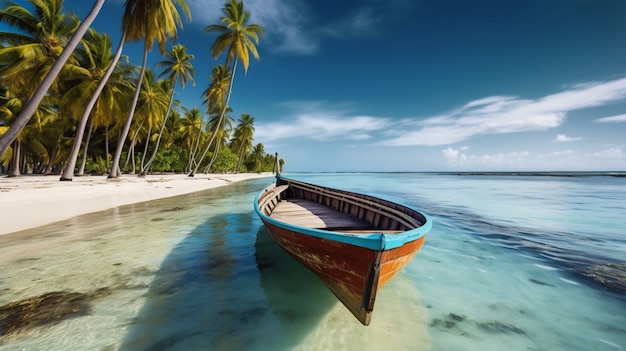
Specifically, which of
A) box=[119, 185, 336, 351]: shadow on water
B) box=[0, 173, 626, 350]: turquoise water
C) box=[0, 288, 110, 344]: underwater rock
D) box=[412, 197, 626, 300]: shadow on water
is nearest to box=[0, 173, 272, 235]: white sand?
box=[0, 173, 626, 350]: turquoise water

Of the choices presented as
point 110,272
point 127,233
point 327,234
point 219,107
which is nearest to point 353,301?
point 327,234

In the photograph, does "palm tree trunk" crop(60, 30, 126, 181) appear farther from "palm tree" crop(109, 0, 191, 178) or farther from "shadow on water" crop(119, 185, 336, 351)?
"shadow on water" crop(119, 185, 336, 351)

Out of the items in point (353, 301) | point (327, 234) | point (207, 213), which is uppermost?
point (327, 234)

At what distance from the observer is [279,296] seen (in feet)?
13.4

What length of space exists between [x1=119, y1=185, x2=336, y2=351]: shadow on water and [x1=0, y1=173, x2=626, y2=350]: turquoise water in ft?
0.07

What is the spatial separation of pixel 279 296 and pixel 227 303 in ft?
2.63

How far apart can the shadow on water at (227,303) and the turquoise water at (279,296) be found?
0.8 inches

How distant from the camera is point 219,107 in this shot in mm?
37281

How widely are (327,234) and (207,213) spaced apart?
1007 centimetres

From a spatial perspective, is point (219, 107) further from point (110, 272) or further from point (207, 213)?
point (110, 272)

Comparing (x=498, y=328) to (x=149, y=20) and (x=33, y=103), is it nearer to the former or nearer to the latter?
(x=33, y=103)

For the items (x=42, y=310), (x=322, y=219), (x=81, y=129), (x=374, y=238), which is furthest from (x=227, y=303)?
(x=81, y=129)

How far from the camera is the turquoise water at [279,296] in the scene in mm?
3084

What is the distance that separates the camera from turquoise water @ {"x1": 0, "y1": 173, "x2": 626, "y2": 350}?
3084mm
